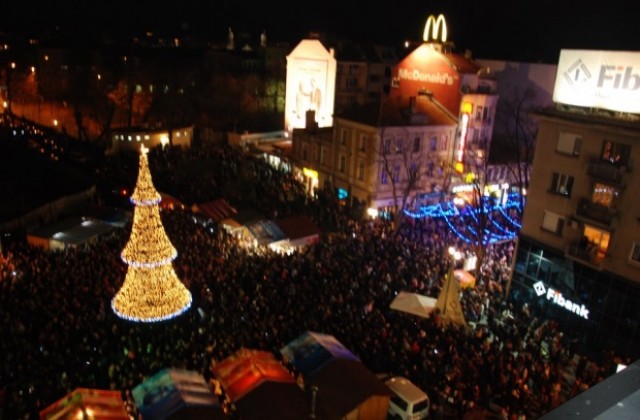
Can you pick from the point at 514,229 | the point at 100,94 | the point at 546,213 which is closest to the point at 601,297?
the point at 546,213

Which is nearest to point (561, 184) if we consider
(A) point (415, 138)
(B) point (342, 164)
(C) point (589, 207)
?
(C) point (589, 207)

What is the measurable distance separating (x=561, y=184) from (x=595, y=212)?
1949mm

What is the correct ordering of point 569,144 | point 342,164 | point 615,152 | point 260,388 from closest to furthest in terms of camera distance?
point 260,388 → point 615,152 → point 569,144 → point 342,164

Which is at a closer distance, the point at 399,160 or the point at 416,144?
the point at 399,160

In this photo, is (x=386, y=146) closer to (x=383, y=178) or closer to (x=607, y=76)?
(x=383, y=178)

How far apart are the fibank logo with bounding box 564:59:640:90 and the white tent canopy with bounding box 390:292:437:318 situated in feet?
30.6

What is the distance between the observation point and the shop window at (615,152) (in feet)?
54.4

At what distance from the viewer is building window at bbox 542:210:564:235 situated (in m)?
19.0

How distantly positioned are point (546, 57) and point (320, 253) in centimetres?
3521

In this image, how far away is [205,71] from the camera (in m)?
53.1

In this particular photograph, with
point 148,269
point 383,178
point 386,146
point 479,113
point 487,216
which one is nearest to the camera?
point 148,269

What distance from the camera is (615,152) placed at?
1697 cm

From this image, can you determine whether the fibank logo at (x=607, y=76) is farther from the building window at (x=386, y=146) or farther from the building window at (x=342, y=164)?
the building window at (x=342, y=164)

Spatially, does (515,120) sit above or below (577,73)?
below
